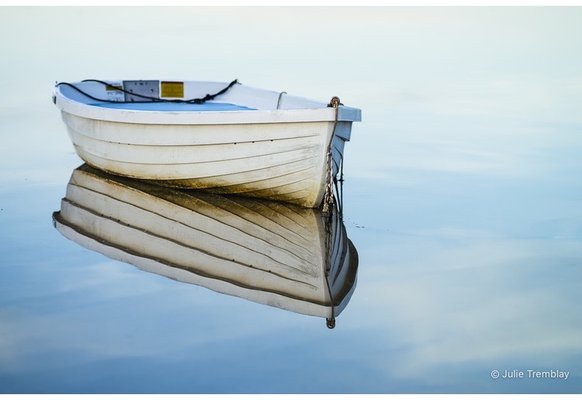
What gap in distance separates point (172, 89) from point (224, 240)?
487 centimetres

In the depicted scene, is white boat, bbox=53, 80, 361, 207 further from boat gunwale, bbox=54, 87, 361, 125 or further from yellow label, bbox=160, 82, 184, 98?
yellow label, bbox=160, 82, 184, 98

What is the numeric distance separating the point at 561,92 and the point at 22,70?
37.6ft

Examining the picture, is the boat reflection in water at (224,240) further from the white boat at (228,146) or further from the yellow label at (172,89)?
the yellow label at (172,89)

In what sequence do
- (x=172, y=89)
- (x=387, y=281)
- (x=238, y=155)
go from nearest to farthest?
(x=387, y=281) < (x=238, y=155) < (x=172, y=89)

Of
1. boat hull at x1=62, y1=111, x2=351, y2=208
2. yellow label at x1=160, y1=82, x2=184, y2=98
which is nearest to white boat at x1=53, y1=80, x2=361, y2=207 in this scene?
boat hull at x1=62, y1=111, x2=351, y2=208

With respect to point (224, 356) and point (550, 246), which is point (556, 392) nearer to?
point (224, 356)

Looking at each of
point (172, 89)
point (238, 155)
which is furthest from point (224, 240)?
point (172, 89)

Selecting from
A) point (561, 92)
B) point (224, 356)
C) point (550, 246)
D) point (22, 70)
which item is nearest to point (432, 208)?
point (550, 246)

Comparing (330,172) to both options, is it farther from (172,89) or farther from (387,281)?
(172,89)

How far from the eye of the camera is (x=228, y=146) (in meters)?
9.04

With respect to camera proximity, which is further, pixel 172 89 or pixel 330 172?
pixel 172 89

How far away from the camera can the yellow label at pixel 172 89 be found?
12.5 m

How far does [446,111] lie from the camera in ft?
53.9

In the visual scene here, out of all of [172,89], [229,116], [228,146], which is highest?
[229,116]
